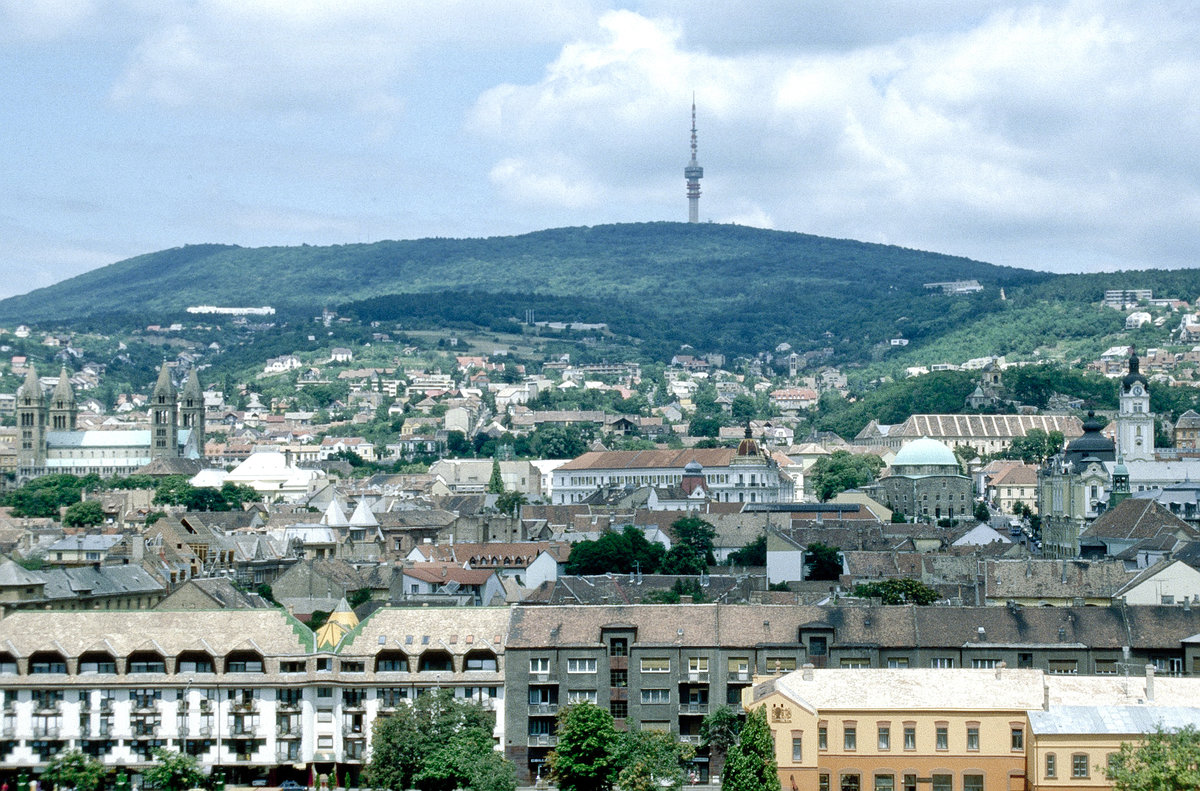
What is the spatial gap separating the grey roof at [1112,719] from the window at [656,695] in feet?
42.4

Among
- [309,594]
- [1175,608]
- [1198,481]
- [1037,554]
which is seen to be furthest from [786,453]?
[1175,608]

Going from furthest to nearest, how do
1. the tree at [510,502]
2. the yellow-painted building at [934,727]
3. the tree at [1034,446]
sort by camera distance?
the tree at [1034,446] < the tree at [510,502] < the yellow-painted building at [934,727]

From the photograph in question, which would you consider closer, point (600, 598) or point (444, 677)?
point (444, 677)

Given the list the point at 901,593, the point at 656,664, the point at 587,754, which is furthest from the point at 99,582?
the point at 587,754

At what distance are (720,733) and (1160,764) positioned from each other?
15.8m

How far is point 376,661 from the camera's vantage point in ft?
209

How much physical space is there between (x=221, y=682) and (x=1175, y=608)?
30.8 meters

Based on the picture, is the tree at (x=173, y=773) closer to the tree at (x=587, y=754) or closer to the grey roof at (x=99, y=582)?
the tree at (x=587, y=754)

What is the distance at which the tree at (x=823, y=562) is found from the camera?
10456 centimetres

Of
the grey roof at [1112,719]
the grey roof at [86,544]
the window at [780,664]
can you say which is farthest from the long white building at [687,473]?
the grey roof at [1112,719]

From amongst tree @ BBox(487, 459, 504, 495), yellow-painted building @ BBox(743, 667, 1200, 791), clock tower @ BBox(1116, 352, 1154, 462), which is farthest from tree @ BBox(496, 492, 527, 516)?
yellow-painted building @ BBox(743, 667, 1200, 791)

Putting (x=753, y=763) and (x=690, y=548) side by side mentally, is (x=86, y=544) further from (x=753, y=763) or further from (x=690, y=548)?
(x=753, y=763)

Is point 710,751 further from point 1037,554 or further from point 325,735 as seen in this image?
point 1037,554

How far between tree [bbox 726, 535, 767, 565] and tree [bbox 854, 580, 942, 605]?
24846 mm
